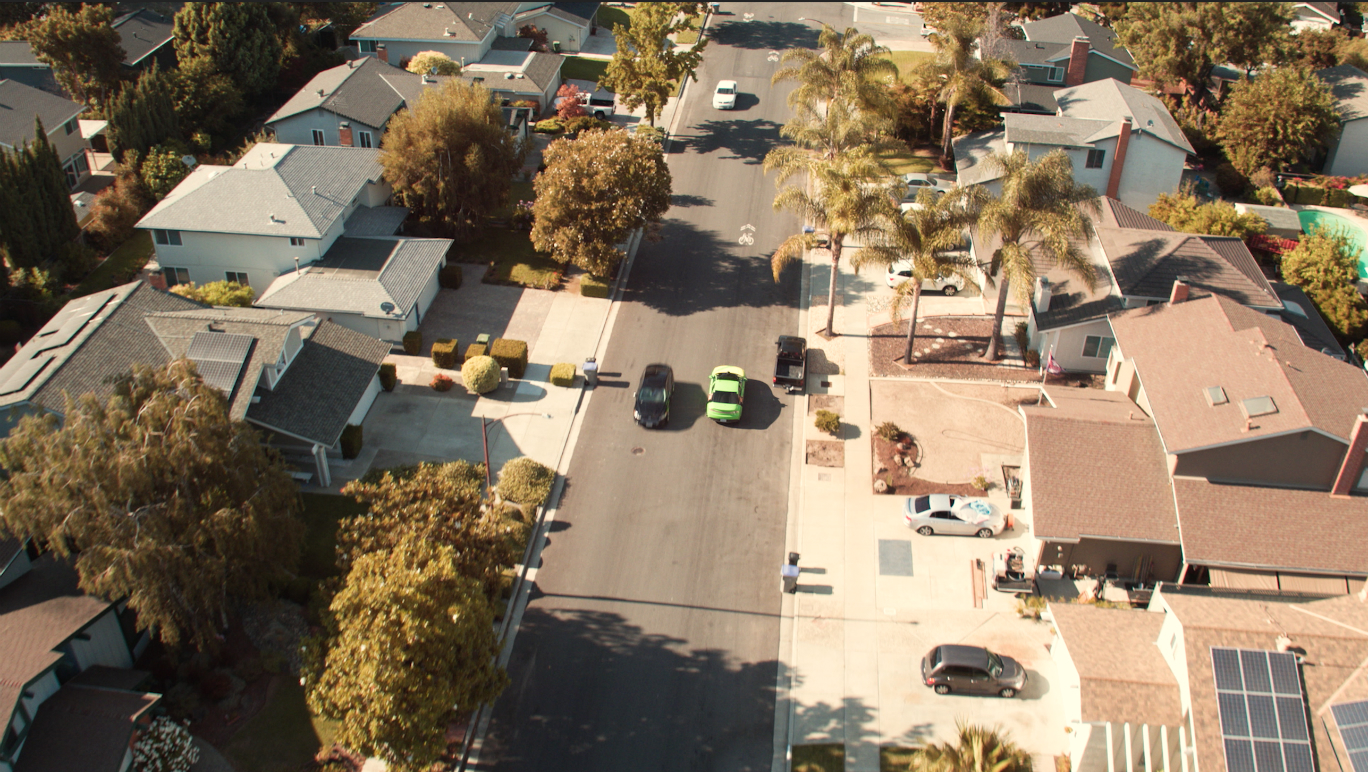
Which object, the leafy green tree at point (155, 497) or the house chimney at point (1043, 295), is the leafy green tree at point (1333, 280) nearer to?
the house chimney at point (1043, 295)

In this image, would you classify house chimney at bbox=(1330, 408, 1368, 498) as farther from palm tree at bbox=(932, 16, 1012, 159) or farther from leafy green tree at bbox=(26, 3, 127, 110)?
leafy green tree at bbox=(26, 3, 127, 110)

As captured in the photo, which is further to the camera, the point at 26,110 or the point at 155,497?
the point at 26,110

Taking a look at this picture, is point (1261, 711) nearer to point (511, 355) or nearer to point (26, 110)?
point (511, 355)

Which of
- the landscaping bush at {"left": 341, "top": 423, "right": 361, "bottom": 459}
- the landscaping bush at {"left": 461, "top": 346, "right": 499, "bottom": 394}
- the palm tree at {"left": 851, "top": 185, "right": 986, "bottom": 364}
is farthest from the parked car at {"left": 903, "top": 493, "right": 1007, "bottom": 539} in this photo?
the landscaping bush at {"left": 341, "top": 423, "right": 361, "bottom": 459}

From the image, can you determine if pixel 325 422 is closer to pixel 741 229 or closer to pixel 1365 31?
pixel 741 229

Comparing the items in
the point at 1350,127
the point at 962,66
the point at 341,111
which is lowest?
the point at 1350,127

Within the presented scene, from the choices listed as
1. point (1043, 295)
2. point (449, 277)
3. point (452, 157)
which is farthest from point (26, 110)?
point (1043, 295)
